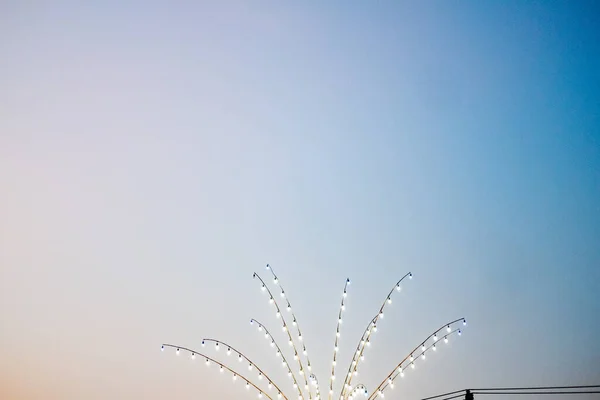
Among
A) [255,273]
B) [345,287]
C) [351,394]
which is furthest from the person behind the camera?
[255,273]

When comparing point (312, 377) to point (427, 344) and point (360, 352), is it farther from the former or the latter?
point (427, 344)

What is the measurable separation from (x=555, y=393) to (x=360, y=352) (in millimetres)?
2967

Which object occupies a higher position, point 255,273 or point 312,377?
point 255,273

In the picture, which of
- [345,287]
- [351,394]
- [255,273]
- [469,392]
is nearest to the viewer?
[469,392]

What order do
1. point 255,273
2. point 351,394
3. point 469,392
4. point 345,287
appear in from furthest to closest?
point 255,273, point 345,287, point 351,394, point 469,392

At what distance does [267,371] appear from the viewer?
6.68 metres

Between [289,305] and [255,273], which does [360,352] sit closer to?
[289,305]

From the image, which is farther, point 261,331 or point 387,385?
point 261,331

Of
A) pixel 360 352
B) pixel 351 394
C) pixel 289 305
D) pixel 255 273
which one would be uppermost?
pixel 255 273

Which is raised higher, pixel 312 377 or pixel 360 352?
pixel 360 352

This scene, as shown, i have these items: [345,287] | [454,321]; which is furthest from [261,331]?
[454,321]

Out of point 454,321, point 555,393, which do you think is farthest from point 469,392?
point 555,393

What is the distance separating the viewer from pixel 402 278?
6.39 meters

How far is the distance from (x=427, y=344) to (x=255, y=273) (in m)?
2.48
